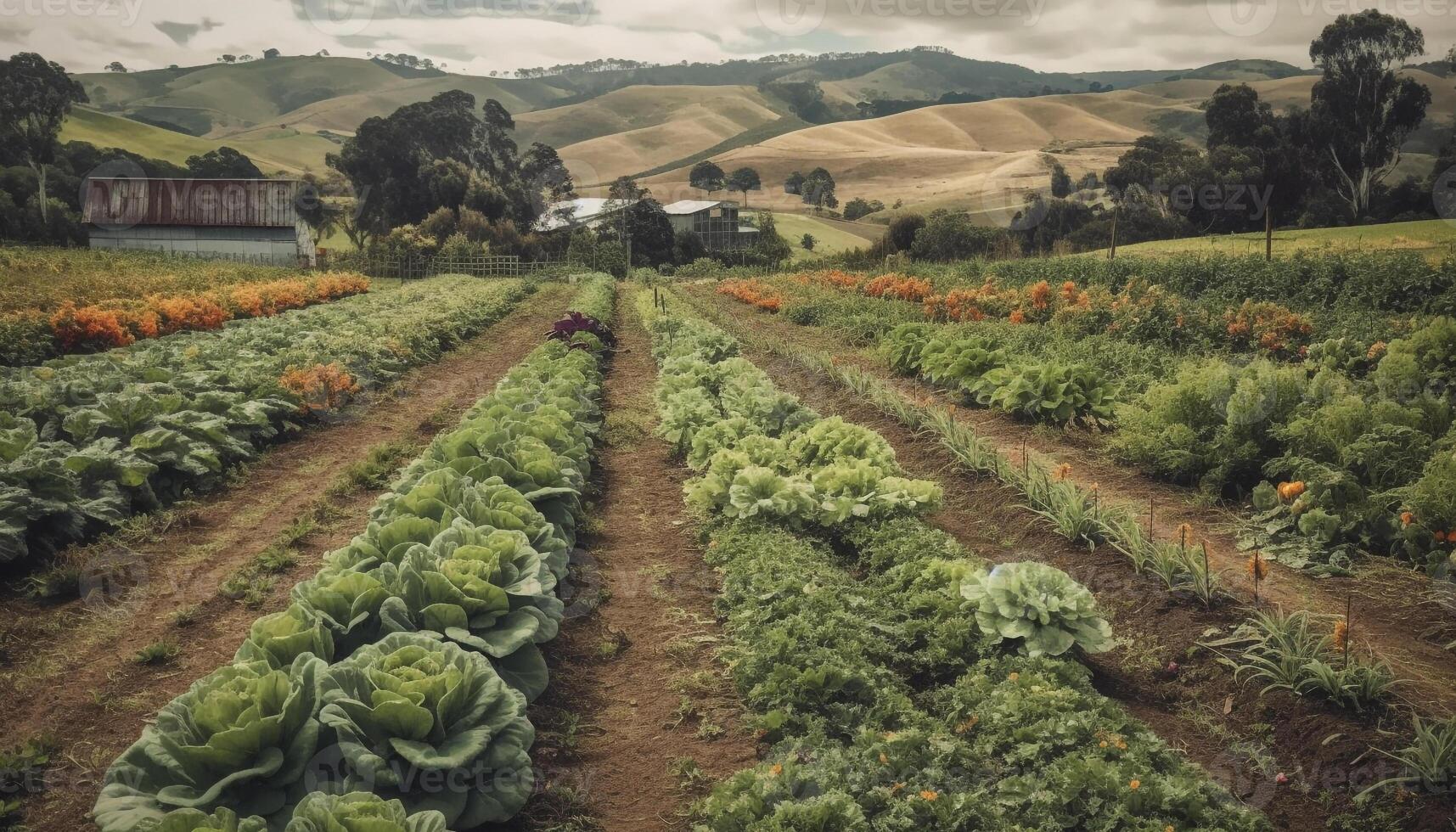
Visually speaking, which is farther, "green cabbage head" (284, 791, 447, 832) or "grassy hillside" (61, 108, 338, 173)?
"grassy hillside" (61, 108, 338, 173)

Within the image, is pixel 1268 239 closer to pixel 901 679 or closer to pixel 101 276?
pixel 901 679

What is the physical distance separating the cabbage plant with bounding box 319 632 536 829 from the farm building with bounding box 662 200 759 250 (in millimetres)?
64417

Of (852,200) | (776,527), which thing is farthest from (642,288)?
(852,200)

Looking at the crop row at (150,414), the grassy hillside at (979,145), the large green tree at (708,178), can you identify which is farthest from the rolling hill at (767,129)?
the crop row at (150,414)

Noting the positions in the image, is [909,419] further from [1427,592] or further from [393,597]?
[393,597]

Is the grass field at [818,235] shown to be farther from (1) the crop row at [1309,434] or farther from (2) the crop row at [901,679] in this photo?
(2) the crop row at [901,679]

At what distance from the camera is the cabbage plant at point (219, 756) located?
3.48 m

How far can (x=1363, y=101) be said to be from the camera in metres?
46.5

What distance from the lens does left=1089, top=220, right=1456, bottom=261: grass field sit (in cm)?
2472

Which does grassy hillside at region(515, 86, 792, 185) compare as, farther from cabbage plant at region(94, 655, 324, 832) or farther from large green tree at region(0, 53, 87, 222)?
cabbage plant at region(94, 655, 324, 832)

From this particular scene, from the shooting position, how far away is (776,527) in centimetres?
711

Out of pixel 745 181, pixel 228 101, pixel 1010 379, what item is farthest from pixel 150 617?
Answer: pixel 228 101

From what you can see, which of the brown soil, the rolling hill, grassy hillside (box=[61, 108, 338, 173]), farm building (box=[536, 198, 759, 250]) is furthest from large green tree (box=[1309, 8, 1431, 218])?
grassy hillside (box=[61, 108, 338, 173])

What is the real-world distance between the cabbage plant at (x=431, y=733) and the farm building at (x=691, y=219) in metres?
57.5
